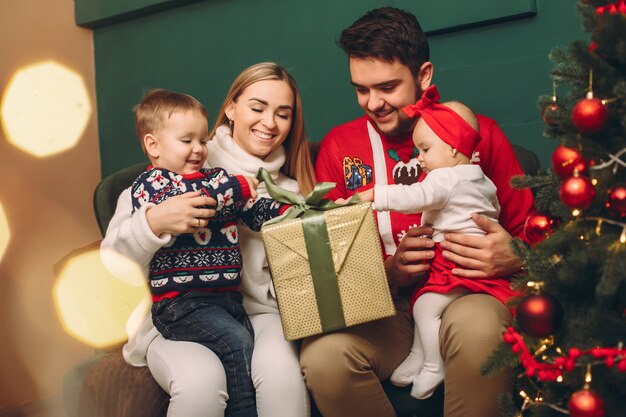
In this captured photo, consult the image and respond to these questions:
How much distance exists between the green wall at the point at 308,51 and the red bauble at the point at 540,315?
1237 mm

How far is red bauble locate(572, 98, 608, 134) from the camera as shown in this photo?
4.24ft

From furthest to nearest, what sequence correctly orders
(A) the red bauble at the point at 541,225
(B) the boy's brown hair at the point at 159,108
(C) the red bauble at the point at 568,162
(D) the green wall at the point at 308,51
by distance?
(D) the green wall at the point at 308,51 < (B) the boy's brown hair at the point at 159,108 < (A) the red bauble at the point at 541,225 < (C) the red bauble at the point at 568,162

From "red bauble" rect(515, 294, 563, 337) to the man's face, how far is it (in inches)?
35.1

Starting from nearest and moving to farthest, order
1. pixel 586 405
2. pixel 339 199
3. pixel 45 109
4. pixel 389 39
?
pixel 586 405
pixel 339 199
pixel 389 39
pixel 45 109

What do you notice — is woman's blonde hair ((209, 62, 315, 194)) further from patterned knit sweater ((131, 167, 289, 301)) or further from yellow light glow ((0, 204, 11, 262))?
yellow light glow ((0, 204, 11, 262))

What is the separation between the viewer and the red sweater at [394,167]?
6.75 ft

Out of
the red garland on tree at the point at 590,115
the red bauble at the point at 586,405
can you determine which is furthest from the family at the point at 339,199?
→ the red garland on tree at the point at 590,115

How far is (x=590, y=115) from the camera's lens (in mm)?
1291

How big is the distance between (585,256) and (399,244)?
669 millimetres

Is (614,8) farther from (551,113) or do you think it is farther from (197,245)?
(197,245)

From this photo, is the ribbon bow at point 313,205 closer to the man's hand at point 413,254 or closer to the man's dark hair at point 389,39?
the man's hand at point 413,254

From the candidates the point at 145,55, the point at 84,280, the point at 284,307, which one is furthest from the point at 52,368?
the point at 284,307

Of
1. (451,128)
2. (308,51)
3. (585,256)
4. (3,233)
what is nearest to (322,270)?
(451,128)

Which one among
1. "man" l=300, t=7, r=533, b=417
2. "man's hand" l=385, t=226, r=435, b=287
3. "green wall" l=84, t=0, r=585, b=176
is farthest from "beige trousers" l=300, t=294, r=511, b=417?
"green wall" l=84, t=0, r=585, b=176
